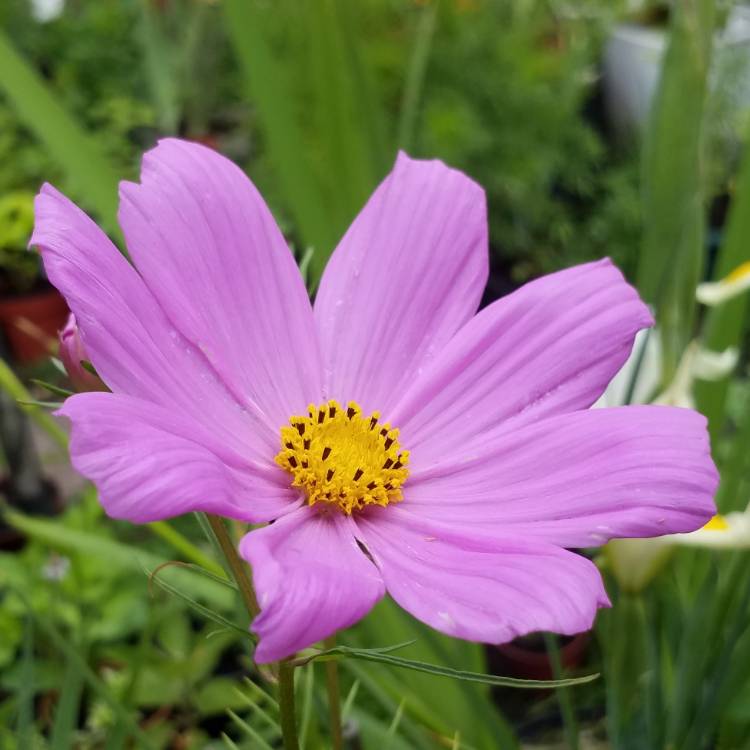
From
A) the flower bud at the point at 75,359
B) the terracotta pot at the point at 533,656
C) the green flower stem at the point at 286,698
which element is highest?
the flower bud at the point at 75,359

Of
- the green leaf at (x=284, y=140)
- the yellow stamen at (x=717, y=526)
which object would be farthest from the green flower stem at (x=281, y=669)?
the green leaf at (x=284, y=140)

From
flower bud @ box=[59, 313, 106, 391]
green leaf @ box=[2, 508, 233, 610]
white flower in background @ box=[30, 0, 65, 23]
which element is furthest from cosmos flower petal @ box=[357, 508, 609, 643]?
white flower in background @ box=[30, 0, 65, 23]

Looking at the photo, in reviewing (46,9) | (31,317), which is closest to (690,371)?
(31,317)

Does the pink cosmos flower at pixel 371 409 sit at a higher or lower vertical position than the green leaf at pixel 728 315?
higher

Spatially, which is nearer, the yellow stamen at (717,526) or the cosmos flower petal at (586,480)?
the cosmos flower petal at (586,480)

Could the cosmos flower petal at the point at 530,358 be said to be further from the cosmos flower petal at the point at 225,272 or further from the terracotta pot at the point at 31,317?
the terracotta pot at the point at 31,317

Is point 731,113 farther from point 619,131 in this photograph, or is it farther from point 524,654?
point 524,654
